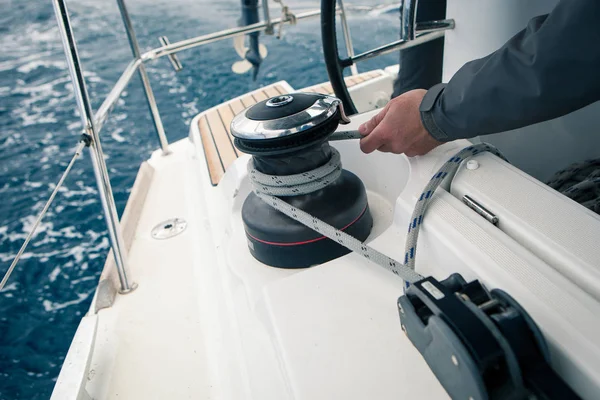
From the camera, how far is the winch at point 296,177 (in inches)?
29.3

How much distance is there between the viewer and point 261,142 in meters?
0.74

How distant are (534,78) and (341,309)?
44cm

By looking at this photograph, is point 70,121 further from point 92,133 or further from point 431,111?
point 431,111

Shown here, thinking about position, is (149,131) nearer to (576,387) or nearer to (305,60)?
(305,60)

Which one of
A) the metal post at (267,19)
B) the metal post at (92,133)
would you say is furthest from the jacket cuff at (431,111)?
the metal post at (267,19)

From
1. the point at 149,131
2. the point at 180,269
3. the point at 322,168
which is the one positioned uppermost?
the point at 322,168

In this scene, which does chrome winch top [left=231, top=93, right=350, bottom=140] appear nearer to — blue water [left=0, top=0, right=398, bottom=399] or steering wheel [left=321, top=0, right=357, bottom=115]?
steering wheel [left=321, top=0, right=357, bottom=115]

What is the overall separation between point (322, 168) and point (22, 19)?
10917mm

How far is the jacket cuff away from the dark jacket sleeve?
2cm

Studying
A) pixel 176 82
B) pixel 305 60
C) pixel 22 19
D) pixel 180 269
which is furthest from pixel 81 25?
pixel 180 269

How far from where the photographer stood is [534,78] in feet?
1.94

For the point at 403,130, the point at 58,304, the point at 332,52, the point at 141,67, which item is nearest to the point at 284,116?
the point at 403,130

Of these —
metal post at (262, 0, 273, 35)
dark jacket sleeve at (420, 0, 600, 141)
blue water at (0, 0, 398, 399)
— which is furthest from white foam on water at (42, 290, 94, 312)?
dark jacket sleeve at (420, 0, 600, 141)

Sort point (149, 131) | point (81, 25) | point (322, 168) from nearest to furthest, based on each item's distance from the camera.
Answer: point (322, 168)
point (149, 131)
point (81, 25)
